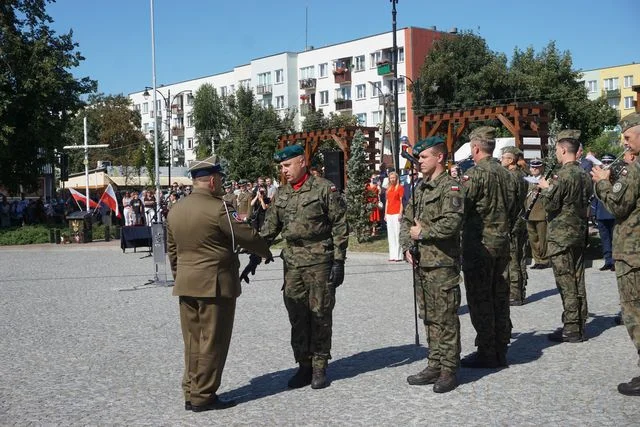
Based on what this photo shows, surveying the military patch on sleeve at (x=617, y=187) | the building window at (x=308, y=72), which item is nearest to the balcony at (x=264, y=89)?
the building window at (x=308, y=72)

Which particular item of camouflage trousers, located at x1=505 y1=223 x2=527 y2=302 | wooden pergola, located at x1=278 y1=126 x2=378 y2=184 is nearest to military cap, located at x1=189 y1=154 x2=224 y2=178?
camouflage trousers, located at x1=505 y1=223 x2=527 y2=302

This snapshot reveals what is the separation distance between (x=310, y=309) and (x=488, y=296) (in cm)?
176

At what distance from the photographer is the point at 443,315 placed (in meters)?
6.54

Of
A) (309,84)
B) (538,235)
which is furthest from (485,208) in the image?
(309,84)

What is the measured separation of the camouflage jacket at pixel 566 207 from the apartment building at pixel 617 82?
4201 inches

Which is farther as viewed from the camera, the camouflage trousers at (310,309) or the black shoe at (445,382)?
the camouflage trousers at (310,309)

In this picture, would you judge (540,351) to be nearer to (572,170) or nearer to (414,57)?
(572,170)

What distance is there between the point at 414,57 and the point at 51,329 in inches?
2443

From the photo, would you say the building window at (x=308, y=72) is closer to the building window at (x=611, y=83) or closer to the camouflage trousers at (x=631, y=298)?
the building window at (x=611, y=83)

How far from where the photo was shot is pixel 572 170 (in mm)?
8438

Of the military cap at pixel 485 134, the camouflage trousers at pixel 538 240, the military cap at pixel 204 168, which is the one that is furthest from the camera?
the camouflage trousers at pixel 538 240

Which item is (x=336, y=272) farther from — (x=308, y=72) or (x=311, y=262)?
(x=308, y=72)

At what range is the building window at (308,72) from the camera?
81.6m

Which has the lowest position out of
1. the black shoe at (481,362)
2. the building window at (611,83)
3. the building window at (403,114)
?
the black shoe at (481,362)
